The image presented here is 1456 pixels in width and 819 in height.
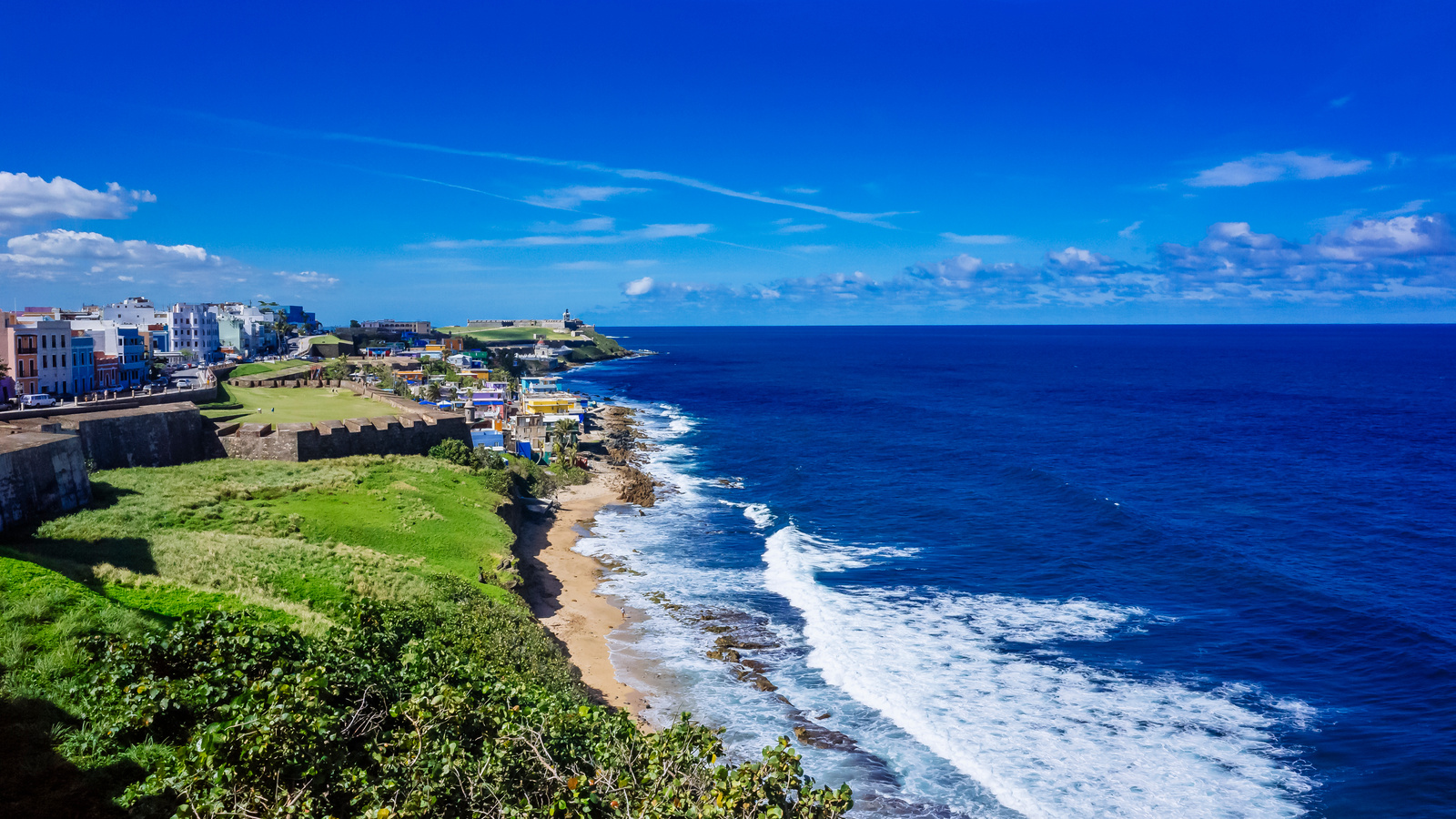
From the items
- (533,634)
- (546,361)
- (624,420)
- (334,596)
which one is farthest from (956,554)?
(546,361)

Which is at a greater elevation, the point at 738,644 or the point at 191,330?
the point at 191,330

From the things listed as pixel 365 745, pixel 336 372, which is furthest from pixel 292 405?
pixel 365 745

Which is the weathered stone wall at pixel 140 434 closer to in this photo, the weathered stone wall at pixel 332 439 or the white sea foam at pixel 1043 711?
the weathered stone wall at pixel 332 439

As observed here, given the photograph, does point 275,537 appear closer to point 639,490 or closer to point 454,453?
point 454,453

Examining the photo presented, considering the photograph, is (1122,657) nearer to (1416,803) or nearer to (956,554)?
(1416,803)

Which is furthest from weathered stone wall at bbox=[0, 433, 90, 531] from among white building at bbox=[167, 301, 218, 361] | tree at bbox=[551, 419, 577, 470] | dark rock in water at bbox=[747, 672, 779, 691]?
white building at bbox=[167, 301, 218, 361]
